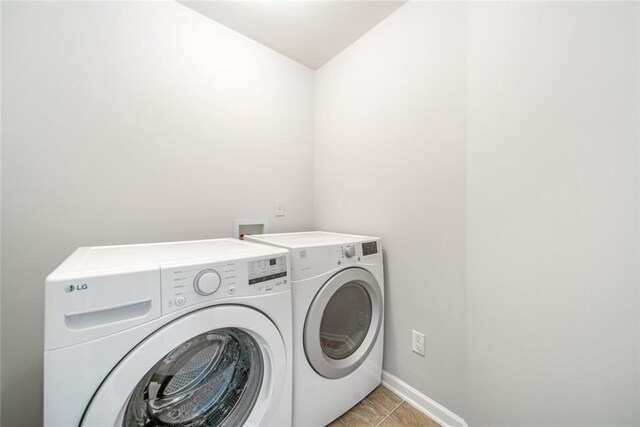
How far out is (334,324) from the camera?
118 centimetres

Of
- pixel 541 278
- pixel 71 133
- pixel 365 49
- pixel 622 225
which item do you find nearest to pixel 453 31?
pixel 365 49

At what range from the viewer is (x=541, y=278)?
2.70ft

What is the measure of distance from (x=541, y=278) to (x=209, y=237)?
1.56 m

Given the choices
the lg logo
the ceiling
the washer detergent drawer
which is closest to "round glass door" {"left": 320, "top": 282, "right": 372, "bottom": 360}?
the washer detergent drawer

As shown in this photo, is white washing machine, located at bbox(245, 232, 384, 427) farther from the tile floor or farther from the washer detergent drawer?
the washer detergent drawer

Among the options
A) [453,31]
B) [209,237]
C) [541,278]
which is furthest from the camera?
[209,237]

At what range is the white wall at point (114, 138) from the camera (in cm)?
97

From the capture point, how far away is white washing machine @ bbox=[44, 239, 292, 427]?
54 cm

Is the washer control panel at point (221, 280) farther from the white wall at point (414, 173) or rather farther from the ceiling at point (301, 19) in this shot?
the ceiling at point (301, 19)

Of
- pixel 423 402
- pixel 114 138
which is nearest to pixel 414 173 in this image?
pixel 423 402

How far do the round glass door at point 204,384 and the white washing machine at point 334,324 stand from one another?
0.65ft

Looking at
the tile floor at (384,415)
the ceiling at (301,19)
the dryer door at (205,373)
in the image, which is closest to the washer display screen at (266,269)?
the dryer door at (205,373)

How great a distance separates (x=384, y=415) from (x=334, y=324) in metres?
0.50

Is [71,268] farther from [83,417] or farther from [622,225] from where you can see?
[622,225]
